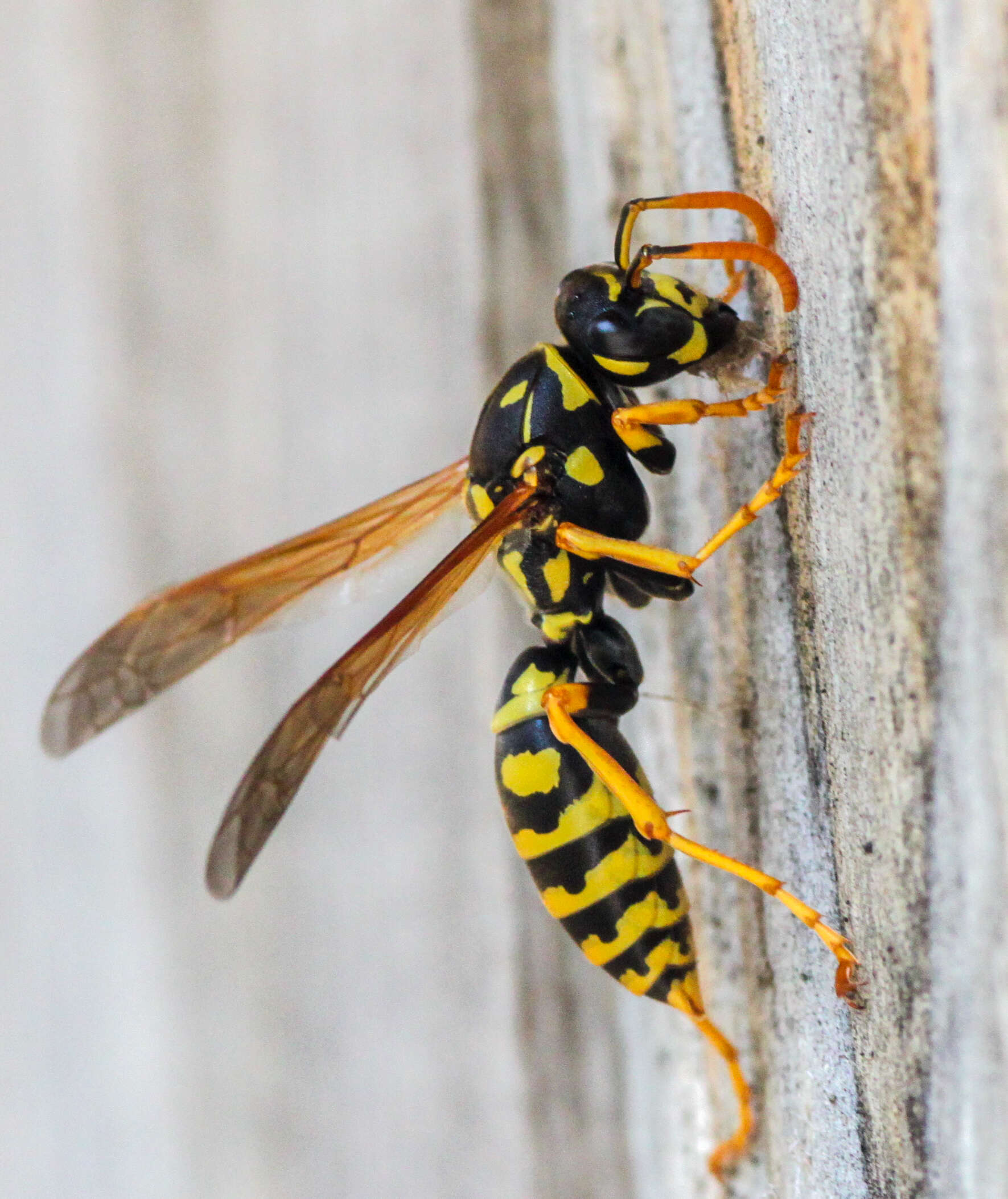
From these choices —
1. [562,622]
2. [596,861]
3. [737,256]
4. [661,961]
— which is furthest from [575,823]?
[737,256]

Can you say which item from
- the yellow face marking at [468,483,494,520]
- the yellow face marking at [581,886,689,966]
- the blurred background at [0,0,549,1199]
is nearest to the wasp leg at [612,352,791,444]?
the yellow face marking at [468,483,494,520]

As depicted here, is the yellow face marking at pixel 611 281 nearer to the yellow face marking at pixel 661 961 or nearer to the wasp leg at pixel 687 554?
the wasp leg at pixel 687 554

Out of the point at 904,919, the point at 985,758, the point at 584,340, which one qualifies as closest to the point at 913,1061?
the point at 904,919

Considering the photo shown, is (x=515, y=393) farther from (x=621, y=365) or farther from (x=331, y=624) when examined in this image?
(x=331, y=624)

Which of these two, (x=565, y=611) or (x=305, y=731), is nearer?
(x=305, y=731)

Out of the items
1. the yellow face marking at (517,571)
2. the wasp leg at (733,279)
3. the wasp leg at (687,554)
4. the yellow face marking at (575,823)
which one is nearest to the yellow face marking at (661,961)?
the yellow face marking at (575,823)

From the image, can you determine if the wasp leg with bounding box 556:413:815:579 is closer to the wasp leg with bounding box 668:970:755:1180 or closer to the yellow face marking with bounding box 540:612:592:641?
the yellow face marking with bounding box 540:612:592:641
